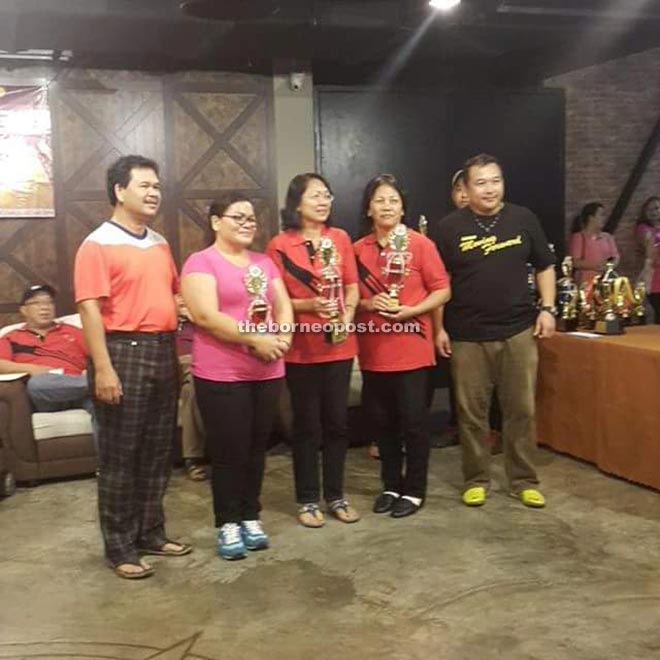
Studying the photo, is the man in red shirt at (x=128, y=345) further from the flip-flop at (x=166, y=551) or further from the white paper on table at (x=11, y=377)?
the white paper on table at (x=11, y=377)

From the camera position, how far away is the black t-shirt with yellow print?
11.9 feet

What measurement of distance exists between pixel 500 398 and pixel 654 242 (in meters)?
3.97

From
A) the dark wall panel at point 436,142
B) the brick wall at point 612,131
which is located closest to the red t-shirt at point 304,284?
the dark wall panel at point 436,142

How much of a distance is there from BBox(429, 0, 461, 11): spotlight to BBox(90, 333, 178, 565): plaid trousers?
3111 mm

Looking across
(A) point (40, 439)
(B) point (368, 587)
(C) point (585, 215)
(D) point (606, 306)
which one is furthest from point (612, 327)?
(C) point (585, 215)

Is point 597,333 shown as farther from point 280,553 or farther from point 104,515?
point 104,515

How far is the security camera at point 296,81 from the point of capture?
20.9ft

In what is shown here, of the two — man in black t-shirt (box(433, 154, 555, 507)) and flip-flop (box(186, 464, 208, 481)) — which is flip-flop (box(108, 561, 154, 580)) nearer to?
flip-flop (box(186, 464, 208, 481))

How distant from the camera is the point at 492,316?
3645 millimetres

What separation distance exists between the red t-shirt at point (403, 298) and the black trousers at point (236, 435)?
0.50m

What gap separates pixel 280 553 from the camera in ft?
10.9

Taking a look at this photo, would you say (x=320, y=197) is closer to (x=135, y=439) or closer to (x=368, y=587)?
(x=135, y=439)

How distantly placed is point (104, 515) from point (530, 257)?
2018 mm

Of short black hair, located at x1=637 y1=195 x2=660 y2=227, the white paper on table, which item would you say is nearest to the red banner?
the white paper on table
